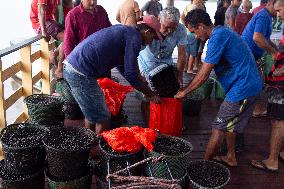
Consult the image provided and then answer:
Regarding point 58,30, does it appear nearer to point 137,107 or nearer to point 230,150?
point 137,107

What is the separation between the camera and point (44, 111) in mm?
3322

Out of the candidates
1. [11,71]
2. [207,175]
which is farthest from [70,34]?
[207,175]

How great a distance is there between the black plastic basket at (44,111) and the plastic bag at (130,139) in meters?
0.97

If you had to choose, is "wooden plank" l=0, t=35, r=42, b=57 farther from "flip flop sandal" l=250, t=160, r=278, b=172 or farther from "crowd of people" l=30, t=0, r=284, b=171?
"flip flop sandal" l=250, t=160, r=278, b=172

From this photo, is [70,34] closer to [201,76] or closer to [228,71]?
[201,76]

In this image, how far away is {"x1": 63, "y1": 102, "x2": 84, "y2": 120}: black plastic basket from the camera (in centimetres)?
422

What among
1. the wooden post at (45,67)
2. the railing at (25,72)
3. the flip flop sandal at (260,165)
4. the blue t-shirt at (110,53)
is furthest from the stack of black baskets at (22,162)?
the wooden post at (45,67)

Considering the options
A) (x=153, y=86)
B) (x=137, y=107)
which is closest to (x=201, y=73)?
(x=153, y=86)

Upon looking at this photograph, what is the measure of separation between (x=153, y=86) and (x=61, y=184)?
160cm

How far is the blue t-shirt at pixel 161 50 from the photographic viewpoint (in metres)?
3.86

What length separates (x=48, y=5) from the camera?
458cm

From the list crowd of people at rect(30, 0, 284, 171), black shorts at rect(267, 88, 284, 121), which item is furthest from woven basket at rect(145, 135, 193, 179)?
black shorts at rect(267, 88, 284, 121)

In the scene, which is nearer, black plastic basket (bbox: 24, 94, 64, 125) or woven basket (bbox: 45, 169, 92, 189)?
woven basket (bbox: 45, 169, 92, 189)

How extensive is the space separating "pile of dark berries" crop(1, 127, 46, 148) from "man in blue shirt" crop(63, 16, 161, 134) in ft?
1.63
